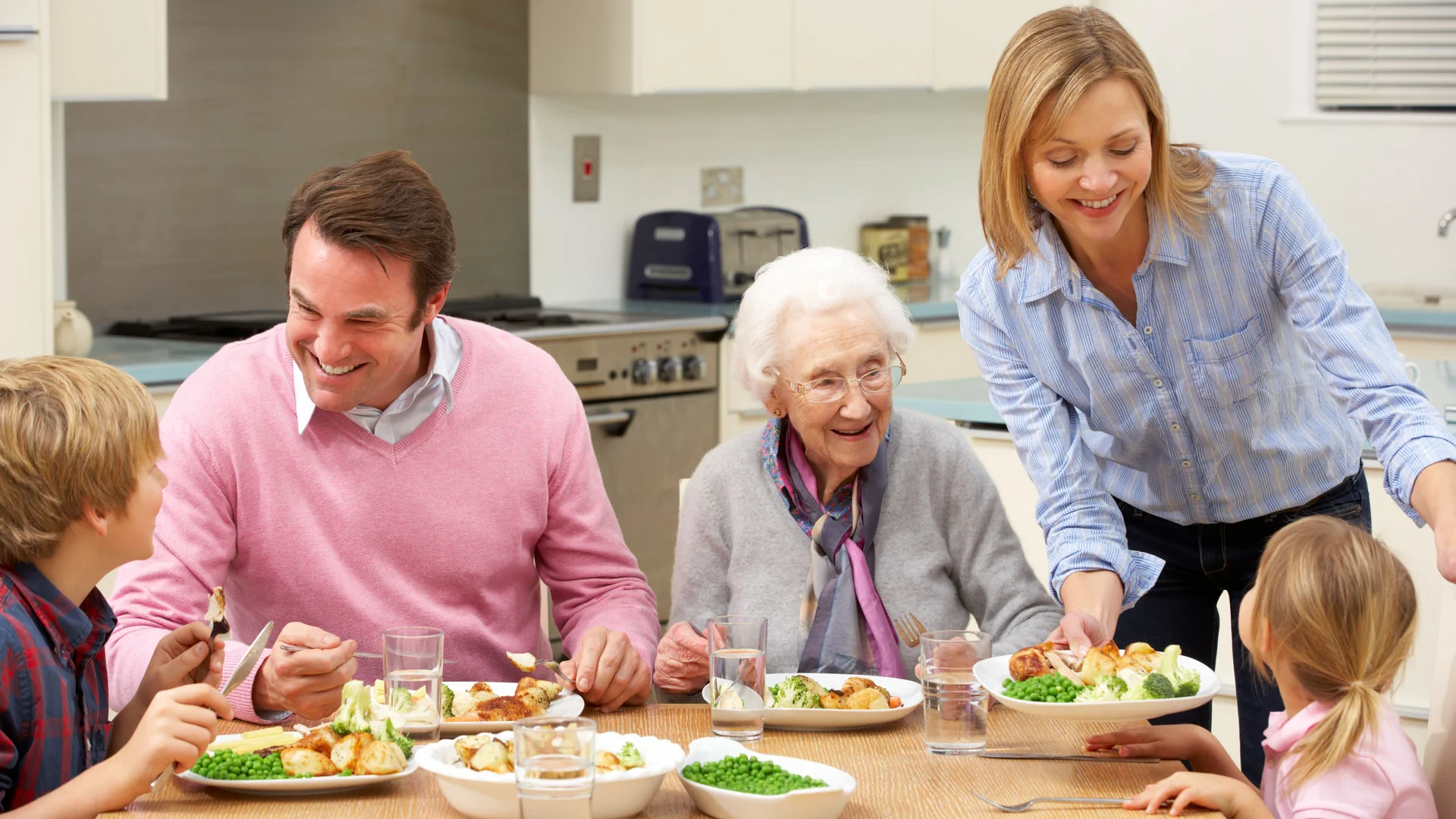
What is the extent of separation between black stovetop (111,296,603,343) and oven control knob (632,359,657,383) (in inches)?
6.5

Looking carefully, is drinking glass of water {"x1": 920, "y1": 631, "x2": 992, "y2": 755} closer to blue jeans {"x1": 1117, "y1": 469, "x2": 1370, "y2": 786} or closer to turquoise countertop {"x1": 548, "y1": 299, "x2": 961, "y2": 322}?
blue jeans {"x1": 1117, "y1": 469, "x2": 1370, "y2": 786}

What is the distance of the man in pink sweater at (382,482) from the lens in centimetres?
195

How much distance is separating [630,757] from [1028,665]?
44 centimetres

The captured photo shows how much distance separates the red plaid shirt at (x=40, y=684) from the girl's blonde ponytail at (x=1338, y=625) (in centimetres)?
117

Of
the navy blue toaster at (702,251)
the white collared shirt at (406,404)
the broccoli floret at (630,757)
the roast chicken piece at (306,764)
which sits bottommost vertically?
the roast chicken piece at (306,764)

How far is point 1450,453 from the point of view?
1763 millimetres

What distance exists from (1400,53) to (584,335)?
299cm

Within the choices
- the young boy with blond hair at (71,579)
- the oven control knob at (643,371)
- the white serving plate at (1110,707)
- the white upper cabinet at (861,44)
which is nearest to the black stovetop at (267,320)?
the oven control knob at (643,371)

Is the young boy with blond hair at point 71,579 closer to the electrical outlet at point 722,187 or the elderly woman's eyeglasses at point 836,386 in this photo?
the elderly woman's eyeglasses at point 836,386

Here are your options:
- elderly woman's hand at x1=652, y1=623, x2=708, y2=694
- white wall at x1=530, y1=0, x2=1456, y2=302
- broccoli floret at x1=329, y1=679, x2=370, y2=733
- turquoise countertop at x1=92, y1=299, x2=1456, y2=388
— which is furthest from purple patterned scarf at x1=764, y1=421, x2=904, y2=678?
white wall at x1=530, y1=0, x2=1456, y2=302

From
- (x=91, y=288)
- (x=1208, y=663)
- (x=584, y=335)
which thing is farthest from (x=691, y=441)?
(x=1208, y=663)

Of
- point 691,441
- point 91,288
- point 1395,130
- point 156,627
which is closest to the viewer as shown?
point 156,627

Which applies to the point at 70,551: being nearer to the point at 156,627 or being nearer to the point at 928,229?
the point at 156,627

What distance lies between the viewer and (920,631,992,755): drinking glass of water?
172cm
